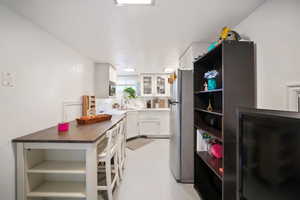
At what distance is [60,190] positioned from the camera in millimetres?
1606

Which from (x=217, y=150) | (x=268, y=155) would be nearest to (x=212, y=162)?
(x=217, y=150)

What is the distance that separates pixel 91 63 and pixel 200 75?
279 cm

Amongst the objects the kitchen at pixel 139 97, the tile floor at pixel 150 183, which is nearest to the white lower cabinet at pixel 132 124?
the kitchen at pixel 139 97

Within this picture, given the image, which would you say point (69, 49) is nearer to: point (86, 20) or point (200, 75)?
point (86, 20)

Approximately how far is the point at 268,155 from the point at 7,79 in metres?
2.35

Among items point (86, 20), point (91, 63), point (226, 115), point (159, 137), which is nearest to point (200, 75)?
point (226, 115)

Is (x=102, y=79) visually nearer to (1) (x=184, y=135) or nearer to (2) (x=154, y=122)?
(2) (x=154, y=122)

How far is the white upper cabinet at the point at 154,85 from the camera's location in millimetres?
5125

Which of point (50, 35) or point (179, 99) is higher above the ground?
point (50, 35)

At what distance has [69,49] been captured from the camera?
102 inches

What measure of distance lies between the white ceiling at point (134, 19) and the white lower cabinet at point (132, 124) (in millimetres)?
2582

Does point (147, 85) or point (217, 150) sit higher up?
point (147, 85)

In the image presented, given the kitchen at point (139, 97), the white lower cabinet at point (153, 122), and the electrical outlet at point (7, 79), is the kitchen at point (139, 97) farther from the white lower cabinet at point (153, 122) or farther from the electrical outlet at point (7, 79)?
the electrical outlet at point (7, 79)

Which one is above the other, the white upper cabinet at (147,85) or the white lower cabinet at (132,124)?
the white upper cabinet at (147,85)
